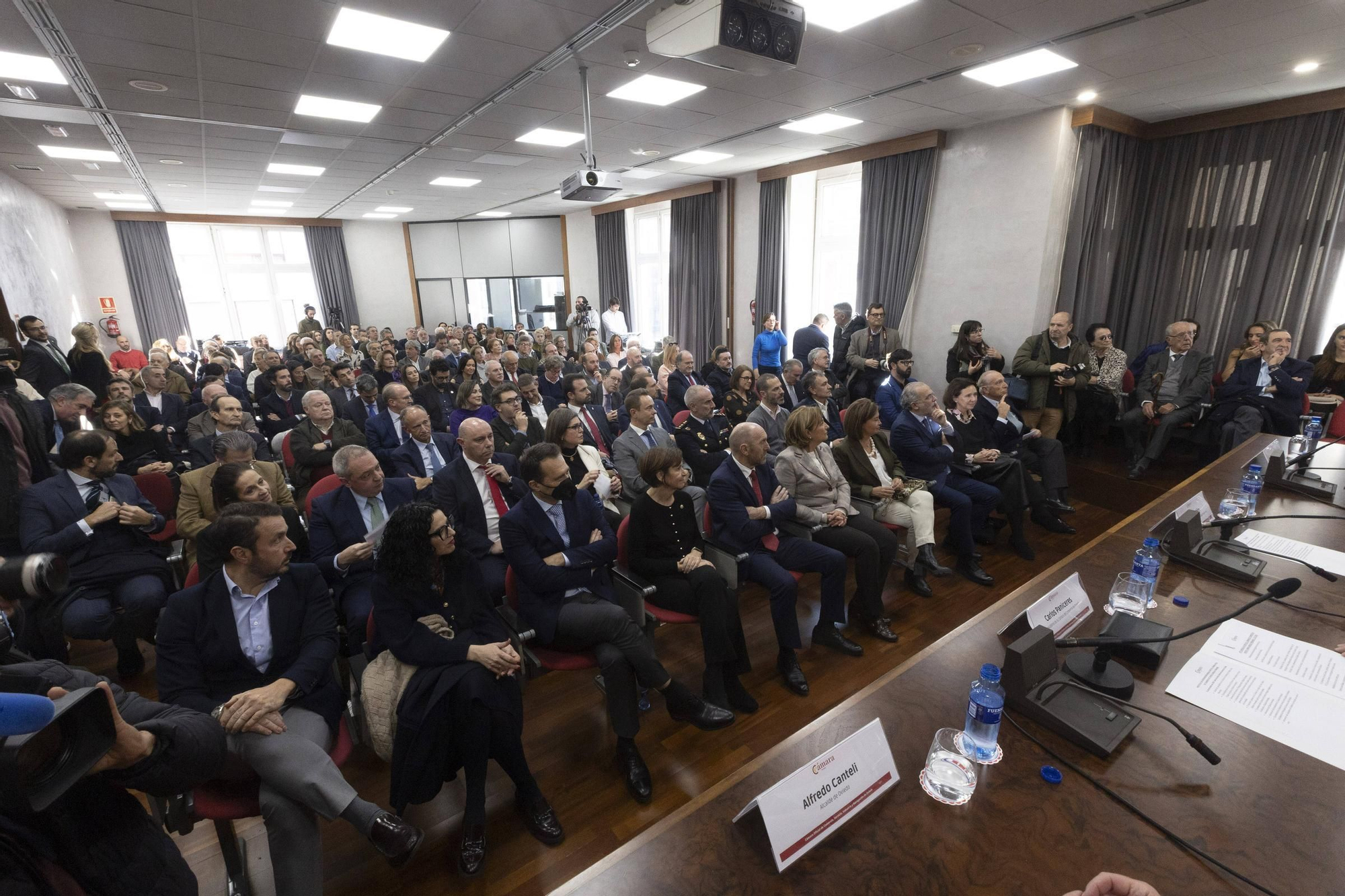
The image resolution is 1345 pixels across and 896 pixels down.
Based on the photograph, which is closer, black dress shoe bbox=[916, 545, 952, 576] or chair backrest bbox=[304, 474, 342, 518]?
chair backrest bbox=[304, 474, 342, 518]

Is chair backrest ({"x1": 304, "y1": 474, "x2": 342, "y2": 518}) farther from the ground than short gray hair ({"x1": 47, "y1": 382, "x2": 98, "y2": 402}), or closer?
closer

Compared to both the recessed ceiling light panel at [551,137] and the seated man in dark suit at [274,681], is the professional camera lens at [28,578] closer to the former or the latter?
the seated man in dark suit at [274,681]

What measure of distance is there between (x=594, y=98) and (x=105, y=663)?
4840 millimetres

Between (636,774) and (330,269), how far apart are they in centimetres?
1352

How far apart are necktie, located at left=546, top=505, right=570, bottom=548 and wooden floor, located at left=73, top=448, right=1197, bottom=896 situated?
769mm

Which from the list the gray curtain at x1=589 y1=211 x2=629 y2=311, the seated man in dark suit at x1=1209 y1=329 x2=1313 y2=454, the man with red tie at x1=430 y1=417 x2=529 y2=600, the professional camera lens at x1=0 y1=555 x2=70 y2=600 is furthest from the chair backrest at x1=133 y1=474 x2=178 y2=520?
the gray curtain at x1=589 y1=211 x2=629 y2=311

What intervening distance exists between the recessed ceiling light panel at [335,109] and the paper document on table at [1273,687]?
235 inches

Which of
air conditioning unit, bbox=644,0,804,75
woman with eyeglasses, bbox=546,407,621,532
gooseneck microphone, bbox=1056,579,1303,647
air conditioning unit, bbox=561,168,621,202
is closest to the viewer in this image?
gooseneck microphone, bbox=1056,579,1303,647

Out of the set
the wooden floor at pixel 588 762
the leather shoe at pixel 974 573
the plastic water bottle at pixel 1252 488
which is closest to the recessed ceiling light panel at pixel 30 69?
the wooden floor at pixel 588 762

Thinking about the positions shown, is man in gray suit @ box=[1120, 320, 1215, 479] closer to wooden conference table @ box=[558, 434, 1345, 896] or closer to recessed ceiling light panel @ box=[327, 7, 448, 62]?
wooden conference table @ box=[558, 434, 1345, 896]

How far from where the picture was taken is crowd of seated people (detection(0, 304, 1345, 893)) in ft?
6.07

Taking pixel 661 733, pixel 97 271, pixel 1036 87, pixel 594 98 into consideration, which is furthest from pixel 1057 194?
pixel 97 271

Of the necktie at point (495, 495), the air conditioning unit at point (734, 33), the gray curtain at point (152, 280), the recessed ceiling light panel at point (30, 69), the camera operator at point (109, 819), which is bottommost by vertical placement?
the necktie at point (495, 495)

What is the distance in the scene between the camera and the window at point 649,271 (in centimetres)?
1118
